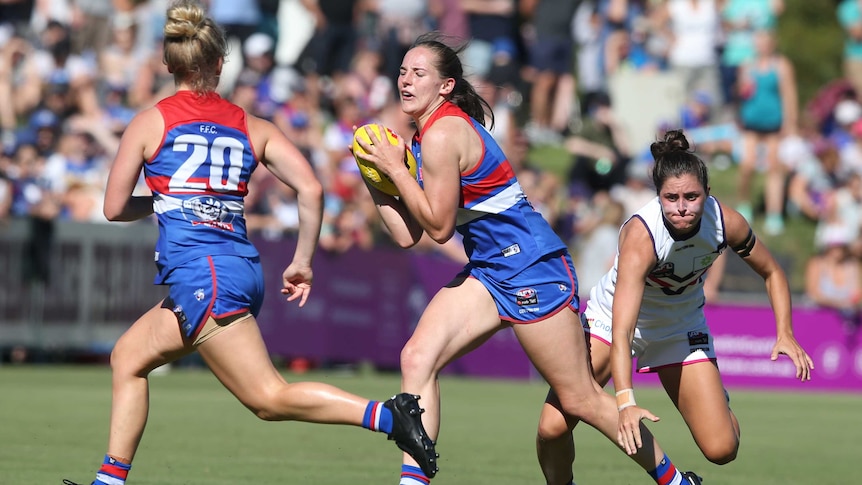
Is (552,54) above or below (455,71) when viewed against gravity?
above

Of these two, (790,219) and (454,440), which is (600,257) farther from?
(454,440)

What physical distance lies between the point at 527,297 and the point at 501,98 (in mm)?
13710

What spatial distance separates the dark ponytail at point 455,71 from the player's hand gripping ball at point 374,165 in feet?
1.22

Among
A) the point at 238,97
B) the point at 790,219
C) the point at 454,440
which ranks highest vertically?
the point at 238,97

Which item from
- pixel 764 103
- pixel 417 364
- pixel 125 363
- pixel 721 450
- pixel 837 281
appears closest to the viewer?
pixel 125 363

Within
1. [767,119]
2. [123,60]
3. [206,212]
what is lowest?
[206,212]

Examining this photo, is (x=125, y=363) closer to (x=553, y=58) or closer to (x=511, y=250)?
(x=511, y=250)

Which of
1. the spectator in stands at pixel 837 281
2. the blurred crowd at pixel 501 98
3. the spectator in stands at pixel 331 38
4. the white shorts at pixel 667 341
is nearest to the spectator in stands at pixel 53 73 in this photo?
the blurred crowd at pixel 501 98

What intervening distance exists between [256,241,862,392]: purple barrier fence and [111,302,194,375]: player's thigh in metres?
10.2

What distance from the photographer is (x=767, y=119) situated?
2025 cm

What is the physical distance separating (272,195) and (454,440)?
759 cm

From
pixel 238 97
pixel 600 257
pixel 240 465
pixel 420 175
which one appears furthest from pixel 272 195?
pixel 420 175

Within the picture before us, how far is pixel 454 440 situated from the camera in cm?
1069

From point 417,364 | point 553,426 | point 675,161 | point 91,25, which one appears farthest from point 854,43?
point 417,364
